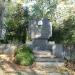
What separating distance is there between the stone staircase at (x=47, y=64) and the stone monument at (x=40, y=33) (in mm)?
1914

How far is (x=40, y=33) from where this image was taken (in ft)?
55.3

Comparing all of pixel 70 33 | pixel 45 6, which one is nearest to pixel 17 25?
pixel 70 33

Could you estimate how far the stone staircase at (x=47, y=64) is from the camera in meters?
12.1

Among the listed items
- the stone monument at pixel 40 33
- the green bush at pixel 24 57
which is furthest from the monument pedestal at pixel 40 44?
the green bush at pixel 24 57

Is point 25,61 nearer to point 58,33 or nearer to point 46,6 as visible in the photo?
point 58,33

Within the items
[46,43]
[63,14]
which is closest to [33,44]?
[46,43]

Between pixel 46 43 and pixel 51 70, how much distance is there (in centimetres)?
455

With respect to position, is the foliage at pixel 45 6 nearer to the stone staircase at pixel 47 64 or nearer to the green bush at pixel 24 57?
the stone staircase at pixel 47 64

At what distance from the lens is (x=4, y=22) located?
66.6 ft

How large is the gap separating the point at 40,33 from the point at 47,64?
406 cm

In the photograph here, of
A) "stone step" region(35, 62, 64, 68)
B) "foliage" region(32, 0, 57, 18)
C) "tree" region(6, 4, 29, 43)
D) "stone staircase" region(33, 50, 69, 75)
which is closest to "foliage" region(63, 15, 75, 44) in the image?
"stone staircase" region(33, 50, 69, 75)

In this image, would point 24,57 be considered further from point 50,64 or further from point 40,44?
point 40,44

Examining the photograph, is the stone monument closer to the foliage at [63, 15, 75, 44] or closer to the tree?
the foliage at [63, 15, 75, 44]

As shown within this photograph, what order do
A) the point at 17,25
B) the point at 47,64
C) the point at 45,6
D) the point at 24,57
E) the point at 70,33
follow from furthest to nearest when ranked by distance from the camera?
the point at 45,6 < the point at 17,25 < the point at 70,33 < the point at 47,64 < the point at 24,57
